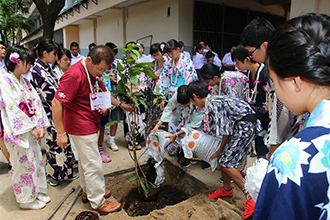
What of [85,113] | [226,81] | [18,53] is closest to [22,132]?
[85,113]

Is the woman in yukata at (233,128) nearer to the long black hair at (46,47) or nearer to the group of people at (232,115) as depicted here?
the group of people at (232,115)

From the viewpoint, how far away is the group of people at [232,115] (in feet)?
2.11

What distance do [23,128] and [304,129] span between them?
2.44 meters

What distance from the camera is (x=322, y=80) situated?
2.27ft

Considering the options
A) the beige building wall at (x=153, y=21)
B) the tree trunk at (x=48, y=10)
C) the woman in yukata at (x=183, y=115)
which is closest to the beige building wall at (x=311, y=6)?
the woman in yukata at (x=183, y=115)

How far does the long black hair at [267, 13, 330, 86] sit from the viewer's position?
687 millimetres

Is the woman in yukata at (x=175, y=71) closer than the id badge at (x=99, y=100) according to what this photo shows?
No

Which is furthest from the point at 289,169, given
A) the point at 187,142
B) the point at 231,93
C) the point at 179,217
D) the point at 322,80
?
the point at 231,93

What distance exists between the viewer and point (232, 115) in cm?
232

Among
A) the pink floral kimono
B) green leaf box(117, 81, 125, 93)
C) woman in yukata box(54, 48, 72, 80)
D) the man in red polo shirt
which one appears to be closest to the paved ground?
→ the pink floral kimono

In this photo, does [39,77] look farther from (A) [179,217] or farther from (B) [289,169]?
(B) [289,169]

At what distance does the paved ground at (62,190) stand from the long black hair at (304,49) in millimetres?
2143

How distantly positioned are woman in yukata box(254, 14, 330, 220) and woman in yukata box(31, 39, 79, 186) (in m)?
2.72

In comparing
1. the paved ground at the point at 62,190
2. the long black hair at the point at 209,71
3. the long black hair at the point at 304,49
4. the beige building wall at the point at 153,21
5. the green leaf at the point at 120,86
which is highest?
Result: the beige building wall at the point at 153,21
